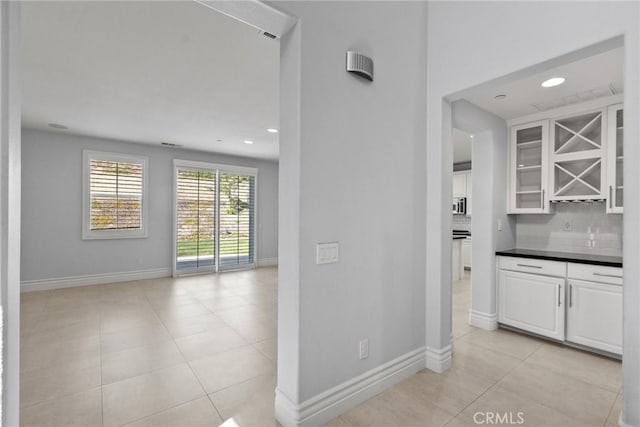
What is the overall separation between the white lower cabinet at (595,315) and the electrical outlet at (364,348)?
7.07 feet

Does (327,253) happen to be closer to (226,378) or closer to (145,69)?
(226,378)

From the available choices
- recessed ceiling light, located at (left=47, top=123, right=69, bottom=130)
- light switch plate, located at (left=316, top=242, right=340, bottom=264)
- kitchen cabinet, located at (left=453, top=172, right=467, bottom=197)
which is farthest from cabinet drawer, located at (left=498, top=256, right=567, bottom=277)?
recessed ceiling light, located at (left=47, top=123, right=69, bottom=130)

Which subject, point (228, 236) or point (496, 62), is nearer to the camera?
point (496, 62)

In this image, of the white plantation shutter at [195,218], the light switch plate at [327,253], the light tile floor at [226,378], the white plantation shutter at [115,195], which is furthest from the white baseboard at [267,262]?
the light switch plate at [327,253]

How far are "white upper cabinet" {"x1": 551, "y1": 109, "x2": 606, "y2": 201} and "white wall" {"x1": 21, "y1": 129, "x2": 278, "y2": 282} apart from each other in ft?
20.3

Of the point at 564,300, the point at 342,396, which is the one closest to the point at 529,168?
the point at 564,300

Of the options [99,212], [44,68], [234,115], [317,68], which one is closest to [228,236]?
[99,212]

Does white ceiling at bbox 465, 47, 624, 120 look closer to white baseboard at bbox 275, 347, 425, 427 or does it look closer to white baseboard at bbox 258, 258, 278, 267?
white baseboard at bbox 275, 347, 425, 427

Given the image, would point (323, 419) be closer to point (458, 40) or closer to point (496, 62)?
point (496, 62)

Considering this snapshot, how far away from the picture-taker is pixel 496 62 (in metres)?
2.11

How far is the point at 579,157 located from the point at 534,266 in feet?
3.98

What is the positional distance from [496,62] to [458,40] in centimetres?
38

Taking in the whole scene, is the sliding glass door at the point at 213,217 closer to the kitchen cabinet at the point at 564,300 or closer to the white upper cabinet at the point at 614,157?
the kitchen cabinet at the point at 564,300

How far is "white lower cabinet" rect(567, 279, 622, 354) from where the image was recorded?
8.66 feet
